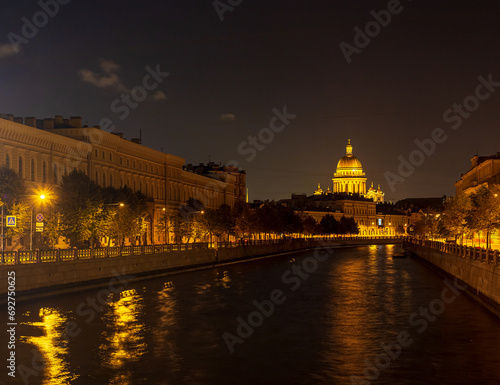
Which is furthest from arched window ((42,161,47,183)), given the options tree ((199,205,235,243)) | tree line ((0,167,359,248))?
tree ((199,205,235,243))

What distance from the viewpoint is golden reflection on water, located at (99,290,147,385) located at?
21281 mm

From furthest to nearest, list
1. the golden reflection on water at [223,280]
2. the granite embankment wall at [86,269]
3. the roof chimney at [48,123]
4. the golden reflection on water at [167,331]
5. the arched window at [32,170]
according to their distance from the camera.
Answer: the roof chimney at [48,123] → the arched window at [32,170] → the golden reflection on water at [223,280] → the granite embankment wall at [86,269] → the golden reflection on water at [167,331]

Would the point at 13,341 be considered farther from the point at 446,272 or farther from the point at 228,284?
the point at 446,272

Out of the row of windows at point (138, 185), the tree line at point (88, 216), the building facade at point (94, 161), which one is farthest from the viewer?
the row of windows at point (138, 185)

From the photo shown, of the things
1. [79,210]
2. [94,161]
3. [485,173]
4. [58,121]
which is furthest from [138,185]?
[485,173]

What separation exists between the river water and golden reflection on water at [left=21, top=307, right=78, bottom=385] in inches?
1.3

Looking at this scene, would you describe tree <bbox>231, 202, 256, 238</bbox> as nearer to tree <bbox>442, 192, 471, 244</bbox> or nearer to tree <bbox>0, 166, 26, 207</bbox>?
tree <bbox>442, 192, 471, 244</bbox>

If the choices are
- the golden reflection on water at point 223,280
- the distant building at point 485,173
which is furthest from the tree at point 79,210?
the distant building at point 485,173

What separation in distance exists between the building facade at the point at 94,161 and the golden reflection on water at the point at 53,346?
2789 centimetres

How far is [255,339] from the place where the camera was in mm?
Result: 26016

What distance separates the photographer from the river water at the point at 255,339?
65.1 ft

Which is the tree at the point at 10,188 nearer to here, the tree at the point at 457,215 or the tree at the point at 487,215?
the tree at the point at 487,215

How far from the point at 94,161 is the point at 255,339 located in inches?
2195

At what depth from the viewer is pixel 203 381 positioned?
19.0m
